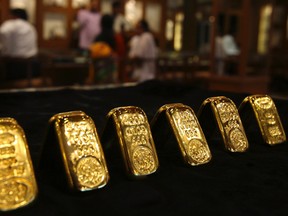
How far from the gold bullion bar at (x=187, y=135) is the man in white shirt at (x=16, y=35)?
2.75m

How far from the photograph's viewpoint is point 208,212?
759 millimetres

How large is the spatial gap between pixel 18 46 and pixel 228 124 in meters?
2.83

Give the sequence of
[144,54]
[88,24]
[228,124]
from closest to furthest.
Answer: [228,124] < [144,54] < [88,24]

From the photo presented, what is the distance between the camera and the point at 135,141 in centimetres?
92

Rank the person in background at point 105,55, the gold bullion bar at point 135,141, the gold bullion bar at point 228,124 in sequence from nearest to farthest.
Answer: the gold bullion bar at point 135,141, the gold bullion bar at point 228,124, the person in background at point 105,55

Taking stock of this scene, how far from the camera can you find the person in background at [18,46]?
321cm

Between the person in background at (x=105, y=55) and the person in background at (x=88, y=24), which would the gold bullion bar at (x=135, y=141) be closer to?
the person in background at (x=105, y=55)

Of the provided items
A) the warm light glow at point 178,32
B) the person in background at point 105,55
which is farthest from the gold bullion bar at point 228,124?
the warm light glow at point 178,32

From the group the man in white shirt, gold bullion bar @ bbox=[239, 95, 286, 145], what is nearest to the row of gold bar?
gold bullion bar @ bbox=[239, 95, 286, 145]

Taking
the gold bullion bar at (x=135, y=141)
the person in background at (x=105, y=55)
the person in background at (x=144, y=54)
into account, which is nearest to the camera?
the gold bullion bar at (x=135, y=141)

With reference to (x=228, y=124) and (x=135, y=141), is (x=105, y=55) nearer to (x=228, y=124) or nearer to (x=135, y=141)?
(x=228, y=124)

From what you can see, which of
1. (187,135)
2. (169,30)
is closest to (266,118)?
(187,135)

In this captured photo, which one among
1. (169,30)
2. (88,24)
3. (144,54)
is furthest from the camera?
(169,30)

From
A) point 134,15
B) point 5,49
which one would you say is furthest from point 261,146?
point 134,15
